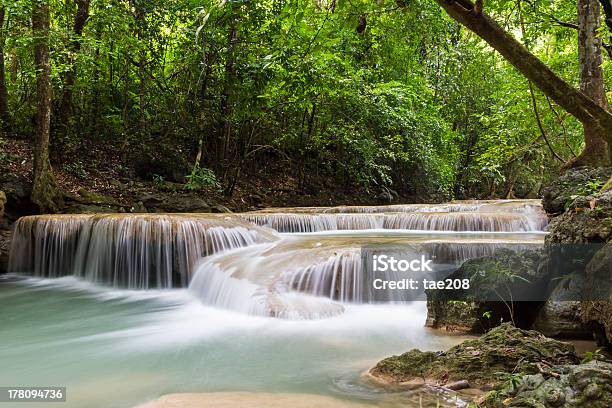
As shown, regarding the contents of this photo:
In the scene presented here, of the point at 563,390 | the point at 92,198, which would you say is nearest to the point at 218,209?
the point at 92,198

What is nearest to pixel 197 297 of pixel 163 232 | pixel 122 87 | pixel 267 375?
pixel 163 232

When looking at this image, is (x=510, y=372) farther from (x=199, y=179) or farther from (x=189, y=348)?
(x=199, y=179)

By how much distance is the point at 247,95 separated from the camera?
11922 millimetres

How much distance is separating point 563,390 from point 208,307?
4879mm

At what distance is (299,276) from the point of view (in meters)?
5.82

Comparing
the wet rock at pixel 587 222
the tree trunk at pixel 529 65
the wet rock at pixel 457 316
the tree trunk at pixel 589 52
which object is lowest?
the wet rock at pixel 457 316

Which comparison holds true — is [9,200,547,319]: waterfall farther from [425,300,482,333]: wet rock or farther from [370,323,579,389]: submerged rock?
[370,323,579,389]: submerged rock

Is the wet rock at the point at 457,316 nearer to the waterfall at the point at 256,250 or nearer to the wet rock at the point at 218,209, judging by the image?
the waterfall at the point at 256,250

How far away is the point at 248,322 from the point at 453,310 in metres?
2.29

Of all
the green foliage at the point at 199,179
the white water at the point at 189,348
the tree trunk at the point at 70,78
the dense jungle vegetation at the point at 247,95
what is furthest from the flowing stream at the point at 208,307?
the tree trunk at the point at 70,78

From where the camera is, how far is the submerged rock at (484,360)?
270 centimetres

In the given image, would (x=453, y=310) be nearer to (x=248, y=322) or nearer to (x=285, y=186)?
(x=248, y=322)

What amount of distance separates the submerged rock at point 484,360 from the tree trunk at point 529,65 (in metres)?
1.36

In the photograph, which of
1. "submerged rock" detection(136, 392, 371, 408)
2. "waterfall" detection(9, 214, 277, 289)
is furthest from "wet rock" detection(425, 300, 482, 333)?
"waterfall" detection(9, 214, 277, 289)
